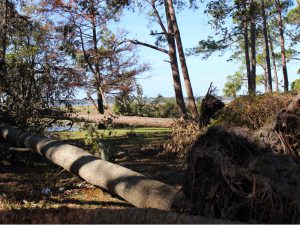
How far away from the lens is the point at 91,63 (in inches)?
1070

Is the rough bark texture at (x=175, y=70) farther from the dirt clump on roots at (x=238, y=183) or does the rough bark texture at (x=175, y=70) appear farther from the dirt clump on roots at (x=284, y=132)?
the dirt clump on roots at (x=238, y=183)

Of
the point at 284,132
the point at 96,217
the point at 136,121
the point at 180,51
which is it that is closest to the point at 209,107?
the point at 136,121

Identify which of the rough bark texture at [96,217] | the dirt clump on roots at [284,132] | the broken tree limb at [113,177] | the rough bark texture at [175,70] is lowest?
the broken tree limb at [113,177]

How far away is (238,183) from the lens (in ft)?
9.41

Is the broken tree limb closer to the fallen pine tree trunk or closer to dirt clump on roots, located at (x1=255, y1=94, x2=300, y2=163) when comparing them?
dirt clump on roots, located at (x1=255, y1=94, x2=300, y2=163)

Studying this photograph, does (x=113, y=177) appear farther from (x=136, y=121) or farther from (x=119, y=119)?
(x=119, y=119)

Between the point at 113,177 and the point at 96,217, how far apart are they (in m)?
3.12

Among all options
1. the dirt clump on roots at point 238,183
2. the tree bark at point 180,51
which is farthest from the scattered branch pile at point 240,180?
the tree bark at point 180,51

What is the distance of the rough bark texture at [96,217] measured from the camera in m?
1.93

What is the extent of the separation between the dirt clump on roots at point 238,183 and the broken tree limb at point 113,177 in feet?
1.07

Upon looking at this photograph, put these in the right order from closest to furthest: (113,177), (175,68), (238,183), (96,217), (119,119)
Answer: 1. (96,217)
2. (238,183)
3. (113,177)
4. (119,119)
5. (175,68)

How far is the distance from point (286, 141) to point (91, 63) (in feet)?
Result: 78.1

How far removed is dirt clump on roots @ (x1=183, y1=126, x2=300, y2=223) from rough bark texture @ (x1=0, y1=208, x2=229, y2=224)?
784 millimetres

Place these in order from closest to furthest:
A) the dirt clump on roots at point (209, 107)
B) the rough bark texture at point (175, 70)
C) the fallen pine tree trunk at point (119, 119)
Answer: the dirt clump on roots at point (209, 107) → the fallen pine tree trunk at point (119, 119) → the rough bark texture at point (175, 70)
